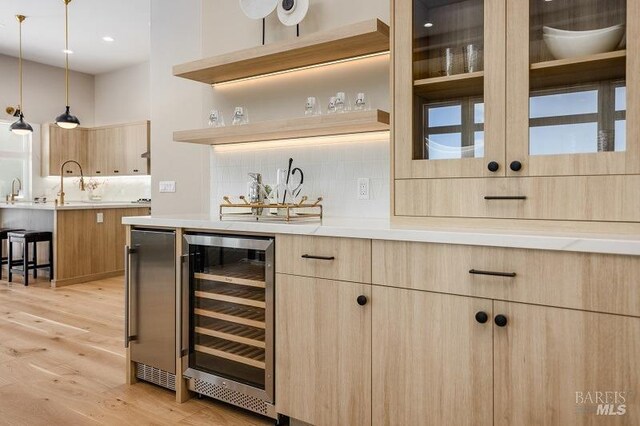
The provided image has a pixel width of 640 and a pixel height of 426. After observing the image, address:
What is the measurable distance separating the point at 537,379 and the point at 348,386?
2.44ft

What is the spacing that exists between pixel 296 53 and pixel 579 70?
4.71 ft

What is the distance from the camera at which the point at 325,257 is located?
1961 millimetres

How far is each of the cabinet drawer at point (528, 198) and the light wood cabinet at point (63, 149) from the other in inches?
296

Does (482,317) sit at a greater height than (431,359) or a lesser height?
greater

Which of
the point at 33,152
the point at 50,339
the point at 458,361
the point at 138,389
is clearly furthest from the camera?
the point at 33,152

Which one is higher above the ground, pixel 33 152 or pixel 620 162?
pixel 33 152

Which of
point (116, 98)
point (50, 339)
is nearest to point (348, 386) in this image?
point (50, 339)

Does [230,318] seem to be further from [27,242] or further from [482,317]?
[27,242]

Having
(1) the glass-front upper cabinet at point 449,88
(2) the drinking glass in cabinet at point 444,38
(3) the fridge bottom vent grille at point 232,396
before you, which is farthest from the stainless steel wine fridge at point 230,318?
(2) the drinking glass in cabinet at point 444,38

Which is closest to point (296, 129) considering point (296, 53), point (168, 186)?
point (296, 53)

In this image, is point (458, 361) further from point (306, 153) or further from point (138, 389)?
point (138, 389)

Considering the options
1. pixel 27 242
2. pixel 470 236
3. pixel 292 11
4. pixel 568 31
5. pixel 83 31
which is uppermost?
pixel 83 31

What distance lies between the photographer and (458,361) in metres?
1.67

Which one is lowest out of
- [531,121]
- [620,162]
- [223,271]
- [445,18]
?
[223,271]
